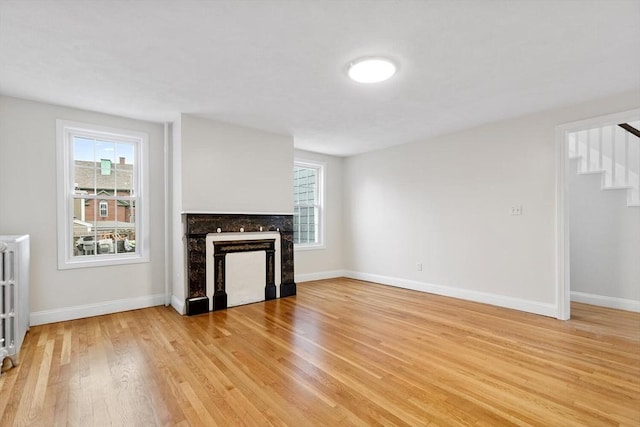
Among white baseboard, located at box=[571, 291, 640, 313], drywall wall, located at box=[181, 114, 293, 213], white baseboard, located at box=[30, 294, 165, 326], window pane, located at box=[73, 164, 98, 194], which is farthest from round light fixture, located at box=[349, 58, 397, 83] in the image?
white baseboard, located at box=[571, 291, 640, 313]

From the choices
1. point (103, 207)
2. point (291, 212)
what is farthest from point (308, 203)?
point (103, 207)

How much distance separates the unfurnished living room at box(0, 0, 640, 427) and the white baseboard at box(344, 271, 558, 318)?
0.03m

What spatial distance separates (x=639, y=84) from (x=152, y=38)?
14.5 feet

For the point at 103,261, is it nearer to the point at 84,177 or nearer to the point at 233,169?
the point at 84,177

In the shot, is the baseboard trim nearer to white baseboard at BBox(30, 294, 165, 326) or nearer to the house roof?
white baseboard at BBox(30, 294, 165, 326)

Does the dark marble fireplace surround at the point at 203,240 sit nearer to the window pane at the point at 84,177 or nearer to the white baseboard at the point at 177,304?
the white baseboard at the point at 177,304

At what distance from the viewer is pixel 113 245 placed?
412 cm

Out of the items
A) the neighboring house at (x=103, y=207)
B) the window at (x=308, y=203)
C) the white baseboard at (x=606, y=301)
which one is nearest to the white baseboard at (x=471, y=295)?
the white baseboard at (x=606, y=301)

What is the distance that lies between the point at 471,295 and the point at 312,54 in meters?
3.88

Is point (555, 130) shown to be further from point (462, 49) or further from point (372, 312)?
point (372, 312)

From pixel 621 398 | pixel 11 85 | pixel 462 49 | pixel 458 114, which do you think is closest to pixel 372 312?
pixel 621 398

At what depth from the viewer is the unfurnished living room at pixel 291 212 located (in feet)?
6.72

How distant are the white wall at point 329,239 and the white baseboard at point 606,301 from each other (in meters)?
3.80

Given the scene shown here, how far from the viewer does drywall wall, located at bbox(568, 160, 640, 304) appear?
4043mm
